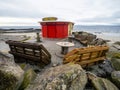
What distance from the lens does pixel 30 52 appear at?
7578 mm

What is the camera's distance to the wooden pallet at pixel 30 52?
22.9 ft

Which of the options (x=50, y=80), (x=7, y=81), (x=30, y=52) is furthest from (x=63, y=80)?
(x=30, y=52)

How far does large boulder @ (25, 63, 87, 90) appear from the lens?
4.69 meters

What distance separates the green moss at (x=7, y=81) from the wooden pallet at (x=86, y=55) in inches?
117

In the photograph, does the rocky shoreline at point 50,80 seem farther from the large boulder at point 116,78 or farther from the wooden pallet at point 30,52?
the wooden pallet at point 30,52

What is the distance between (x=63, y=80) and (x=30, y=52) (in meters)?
3.39

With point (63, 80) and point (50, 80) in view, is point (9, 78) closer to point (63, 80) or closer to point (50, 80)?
point (50, 80)

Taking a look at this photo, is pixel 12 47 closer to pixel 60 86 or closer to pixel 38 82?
pixel 38 82

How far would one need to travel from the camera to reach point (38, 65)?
7.59 metres

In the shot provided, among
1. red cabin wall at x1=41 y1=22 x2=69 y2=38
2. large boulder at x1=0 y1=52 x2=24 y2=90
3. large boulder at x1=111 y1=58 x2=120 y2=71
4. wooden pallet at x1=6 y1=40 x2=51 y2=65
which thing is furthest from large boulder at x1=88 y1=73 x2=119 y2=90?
red cabin wall at x1=41 y1=22 x2=69 y2=38

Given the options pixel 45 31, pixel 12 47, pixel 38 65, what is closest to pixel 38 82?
pixel 38 65

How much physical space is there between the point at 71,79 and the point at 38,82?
50.0 inches

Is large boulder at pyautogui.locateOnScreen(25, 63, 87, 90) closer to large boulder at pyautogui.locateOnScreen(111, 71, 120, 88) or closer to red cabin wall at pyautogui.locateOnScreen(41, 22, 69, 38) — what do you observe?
large boulder at pyautogui.locateOnScreen(111, 71, 120, 88)

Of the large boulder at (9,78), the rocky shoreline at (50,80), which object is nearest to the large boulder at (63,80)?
the rocky shoreline at (50,80)
